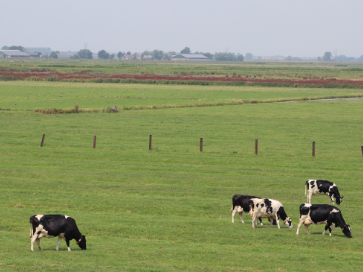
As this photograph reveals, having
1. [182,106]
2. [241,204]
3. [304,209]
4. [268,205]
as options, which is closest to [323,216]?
[304,209]

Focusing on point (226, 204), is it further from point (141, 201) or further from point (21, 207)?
point (21, 207)

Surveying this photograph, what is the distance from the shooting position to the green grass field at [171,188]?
16500mm

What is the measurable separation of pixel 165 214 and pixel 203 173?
10305 millimetres

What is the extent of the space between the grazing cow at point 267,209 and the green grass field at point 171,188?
61cm

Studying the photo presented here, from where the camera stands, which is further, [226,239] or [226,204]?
[226,204]

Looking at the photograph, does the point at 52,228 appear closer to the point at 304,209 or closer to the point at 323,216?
the point at 304,209

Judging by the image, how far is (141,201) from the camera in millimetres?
24797

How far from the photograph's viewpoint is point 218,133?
53.3 m

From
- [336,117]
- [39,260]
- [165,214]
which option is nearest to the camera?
[39,260]

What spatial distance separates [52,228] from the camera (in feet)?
53.5

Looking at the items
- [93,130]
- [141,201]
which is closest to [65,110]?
[93,130]

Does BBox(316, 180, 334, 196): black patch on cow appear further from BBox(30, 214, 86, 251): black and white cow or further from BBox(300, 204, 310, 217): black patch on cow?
BBox(30, 214, 86, 251): black and white cow

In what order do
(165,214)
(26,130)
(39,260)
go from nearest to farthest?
(39,260)
(165,214)
(26,130)

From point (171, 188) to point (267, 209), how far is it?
9086mm
